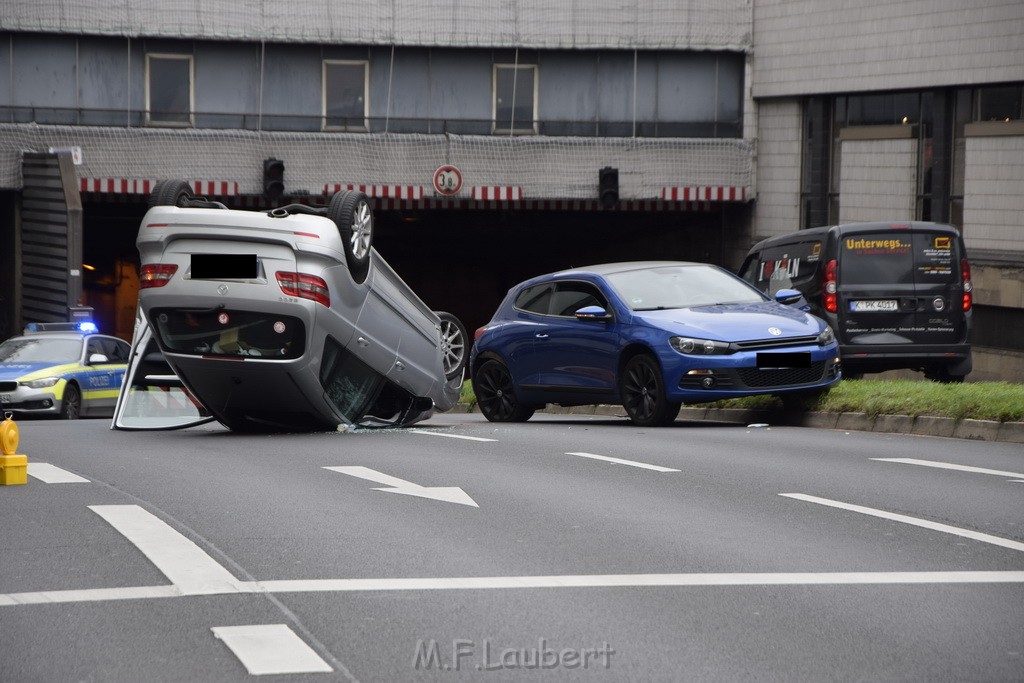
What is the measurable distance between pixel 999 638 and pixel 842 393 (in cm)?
1039

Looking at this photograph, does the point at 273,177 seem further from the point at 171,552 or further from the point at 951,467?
the point at 171,552

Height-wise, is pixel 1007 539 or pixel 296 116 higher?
pixel 296 116

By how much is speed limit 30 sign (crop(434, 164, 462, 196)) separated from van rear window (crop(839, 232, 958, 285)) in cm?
1709

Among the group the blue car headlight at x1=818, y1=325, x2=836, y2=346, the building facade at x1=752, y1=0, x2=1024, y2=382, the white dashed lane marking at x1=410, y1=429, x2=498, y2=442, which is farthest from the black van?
the building facade at x1=752, y1=0, x2=1024, y2=382

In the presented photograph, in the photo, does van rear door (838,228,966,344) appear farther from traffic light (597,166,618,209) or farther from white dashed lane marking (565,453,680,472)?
traffic light (597,166,618,209)

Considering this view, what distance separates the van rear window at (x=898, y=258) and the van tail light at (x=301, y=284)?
6.49m

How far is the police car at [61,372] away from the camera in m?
23.1

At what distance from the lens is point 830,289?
17.5 metres

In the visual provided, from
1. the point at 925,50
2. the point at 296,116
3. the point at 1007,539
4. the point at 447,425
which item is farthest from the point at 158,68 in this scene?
the point at 1007,539

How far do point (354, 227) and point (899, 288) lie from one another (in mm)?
→ 6611

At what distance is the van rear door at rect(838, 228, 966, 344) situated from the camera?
1744 centimetres

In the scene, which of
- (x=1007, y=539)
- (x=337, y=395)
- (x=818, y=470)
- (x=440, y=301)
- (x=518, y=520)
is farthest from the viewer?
(x=440, y=301)

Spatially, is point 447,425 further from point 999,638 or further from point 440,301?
point 440,301

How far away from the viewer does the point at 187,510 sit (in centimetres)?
870
